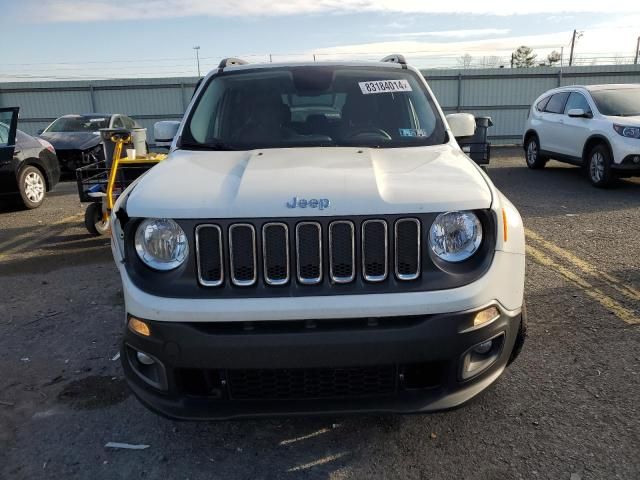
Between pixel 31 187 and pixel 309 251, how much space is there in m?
8.50

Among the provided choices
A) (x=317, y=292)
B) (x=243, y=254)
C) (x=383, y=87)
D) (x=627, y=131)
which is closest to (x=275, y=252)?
(x=243, y=254)

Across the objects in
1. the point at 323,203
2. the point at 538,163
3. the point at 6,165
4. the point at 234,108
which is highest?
the point at 234,108

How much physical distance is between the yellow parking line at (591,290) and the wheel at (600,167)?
14.5 ft

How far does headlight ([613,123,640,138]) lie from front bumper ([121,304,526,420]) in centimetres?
794

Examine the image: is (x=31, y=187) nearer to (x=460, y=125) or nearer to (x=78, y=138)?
(x=78, y=138)

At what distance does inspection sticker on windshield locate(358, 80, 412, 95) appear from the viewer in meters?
3.85

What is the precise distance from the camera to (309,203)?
2365 millimetres

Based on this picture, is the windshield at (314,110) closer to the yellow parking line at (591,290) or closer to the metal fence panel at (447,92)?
the yellow parking line at (591,290)

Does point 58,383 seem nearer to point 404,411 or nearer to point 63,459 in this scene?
point 63,459

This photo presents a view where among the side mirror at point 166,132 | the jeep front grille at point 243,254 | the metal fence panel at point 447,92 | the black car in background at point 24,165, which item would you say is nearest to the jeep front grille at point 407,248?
the jeep front grille at point 243,254

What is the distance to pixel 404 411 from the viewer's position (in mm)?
2385

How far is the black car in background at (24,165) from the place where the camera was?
27.6 ft

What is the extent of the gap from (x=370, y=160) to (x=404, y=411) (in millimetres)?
1310

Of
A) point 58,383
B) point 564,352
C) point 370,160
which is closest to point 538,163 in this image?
point 564,352
